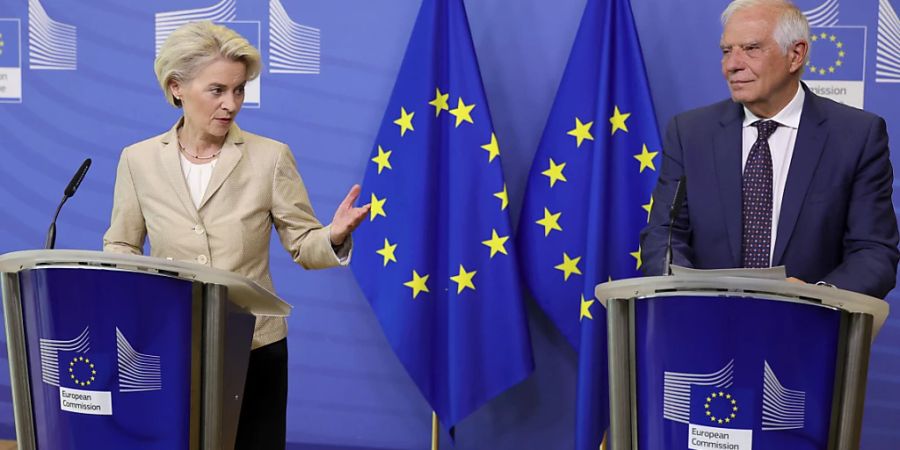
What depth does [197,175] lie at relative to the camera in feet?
7.72

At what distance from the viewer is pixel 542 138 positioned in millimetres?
3643

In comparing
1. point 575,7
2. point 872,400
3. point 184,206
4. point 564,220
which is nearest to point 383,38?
point 575,7

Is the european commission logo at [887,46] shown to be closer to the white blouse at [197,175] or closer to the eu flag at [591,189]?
the eu flag at [591,189]

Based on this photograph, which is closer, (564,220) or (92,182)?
(564,220)

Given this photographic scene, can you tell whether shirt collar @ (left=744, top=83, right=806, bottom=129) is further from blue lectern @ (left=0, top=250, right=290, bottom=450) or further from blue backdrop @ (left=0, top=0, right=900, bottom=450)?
blue lectern @ (left=0, top=250, right=290, bottom=450)

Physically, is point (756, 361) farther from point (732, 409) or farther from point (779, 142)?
point (779, 142)

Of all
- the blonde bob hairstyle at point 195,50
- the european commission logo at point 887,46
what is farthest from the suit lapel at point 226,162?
the european commission logo at point 887,46

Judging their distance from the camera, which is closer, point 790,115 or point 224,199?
point 224,199

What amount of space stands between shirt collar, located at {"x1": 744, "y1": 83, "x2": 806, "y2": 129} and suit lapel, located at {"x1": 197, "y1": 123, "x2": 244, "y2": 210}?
1.35 m

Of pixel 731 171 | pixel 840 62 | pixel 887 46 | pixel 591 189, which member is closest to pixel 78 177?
pixel 731 171

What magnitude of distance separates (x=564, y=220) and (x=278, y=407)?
1574 mm

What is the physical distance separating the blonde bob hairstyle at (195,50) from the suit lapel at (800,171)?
1.41m

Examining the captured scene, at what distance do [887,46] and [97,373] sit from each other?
123 inches

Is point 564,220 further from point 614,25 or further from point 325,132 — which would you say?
Answer: point 325,132
